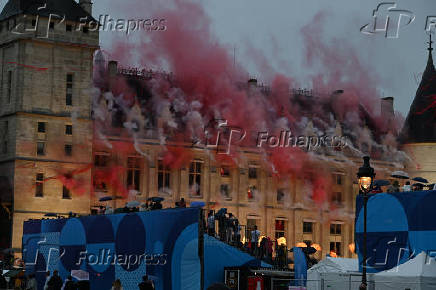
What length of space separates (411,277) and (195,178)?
4210 centimetres

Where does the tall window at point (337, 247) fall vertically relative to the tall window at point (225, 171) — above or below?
below

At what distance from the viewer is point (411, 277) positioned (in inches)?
1304

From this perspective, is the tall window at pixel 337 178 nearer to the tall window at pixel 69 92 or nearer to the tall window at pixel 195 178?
the tall window at pixel 195 178

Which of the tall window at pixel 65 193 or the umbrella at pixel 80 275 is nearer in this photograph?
the umbrella at pixel 80 275

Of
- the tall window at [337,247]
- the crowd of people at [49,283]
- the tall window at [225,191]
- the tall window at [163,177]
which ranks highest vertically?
the tall window at [163,177]

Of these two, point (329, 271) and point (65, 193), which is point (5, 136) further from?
Result: point (329, 271)

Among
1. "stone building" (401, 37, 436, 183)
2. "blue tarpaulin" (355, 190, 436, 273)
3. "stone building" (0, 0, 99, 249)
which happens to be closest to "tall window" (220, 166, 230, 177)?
"stone building" (0, 0, 99, 249)

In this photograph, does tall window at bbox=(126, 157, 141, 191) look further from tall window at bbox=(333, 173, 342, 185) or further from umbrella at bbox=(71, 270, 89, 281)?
umbrella at bbox=(71, 270, 89, 281)

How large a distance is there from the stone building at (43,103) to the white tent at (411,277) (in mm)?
36472

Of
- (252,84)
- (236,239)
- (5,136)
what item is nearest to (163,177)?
(252,84)

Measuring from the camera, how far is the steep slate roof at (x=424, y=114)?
78688mm

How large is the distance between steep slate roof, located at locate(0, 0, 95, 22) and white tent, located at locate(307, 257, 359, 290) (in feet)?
117

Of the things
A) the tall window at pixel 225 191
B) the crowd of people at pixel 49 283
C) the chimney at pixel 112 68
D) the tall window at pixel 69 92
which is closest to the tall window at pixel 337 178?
the tall window at pixel 225 191

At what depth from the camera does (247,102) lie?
73250mm
